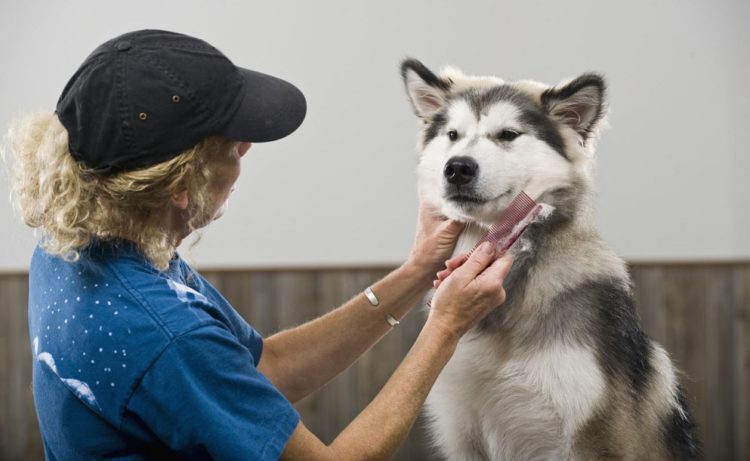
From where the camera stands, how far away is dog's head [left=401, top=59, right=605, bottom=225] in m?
1.96

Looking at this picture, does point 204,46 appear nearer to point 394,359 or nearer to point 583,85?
point 583,85

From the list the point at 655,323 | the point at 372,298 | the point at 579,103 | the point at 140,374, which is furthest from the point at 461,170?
the point at 655,323

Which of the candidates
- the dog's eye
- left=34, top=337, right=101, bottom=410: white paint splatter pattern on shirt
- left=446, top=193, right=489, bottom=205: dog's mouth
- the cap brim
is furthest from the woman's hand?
left=34, top=337, right=101, bottom=410: white paint splatter pattern on shirt

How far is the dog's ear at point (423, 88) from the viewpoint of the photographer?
2.18 meters

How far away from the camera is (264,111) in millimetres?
1631

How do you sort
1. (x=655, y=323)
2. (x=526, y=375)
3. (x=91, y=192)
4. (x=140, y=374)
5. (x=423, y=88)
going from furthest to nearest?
(x=655, y=323), (x=423, y=88), (x=526, y=375), (x=91, y=192), (x=140, y=374)

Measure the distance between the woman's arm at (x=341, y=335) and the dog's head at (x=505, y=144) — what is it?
0.17 metres

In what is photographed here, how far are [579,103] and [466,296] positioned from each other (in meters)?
0.59

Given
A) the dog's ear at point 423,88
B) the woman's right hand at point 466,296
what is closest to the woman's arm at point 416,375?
the woman's right hand at point 466,296

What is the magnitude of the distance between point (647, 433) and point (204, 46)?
1.23 meters

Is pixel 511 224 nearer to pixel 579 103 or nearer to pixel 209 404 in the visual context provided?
pixel 579 103

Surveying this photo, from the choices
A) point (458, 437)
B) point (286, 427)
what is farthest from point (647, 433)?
point (286, 427)

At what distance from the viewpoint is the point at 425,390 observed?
168 centimetres

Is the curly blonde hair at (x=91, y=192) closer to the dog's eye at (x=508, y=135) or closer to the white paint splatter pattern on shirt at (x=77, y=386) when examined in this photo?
the white paint splatter pattern on shirt at (x=77, y=386)
